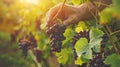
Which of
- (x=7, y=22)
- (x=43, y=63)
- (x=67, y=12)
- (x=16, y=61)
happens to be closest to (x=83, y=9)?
(x=67, y=12)

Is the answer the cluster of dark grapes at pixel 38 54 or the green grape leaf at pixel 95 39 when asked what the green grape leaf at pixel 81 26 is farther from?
the cluster of dark grapes at pixel 38 54

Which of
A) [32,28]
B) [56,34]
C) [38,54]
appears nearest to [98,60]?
[56,34]

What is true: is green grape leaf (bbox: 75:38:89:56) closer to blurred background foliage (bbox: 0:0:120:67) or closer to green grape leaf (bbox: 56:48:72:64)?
blurred background foliage (bbox: 0:0:120:67)

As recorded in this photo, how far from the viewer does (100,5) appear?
1.46 m

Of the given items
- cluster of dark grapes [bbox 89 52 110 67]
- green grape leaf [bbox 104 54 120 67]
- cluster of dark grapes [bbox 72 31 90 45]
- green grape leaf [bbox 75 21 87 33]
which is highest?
green grape leaf [bbox 75 21 87 33]

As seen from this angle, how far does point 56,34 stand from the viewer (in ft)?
5.03

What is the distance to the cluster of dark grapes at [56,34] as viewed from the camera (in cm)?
148

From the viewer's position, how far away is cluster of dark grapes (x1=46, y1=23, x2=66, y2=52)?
148 cm

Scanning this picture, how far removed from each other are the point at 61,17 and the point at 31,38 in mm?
1327

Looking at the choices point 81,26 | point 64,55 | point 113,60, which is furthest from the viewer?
point 64,55

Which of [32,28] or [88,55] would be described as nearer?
[88,55]

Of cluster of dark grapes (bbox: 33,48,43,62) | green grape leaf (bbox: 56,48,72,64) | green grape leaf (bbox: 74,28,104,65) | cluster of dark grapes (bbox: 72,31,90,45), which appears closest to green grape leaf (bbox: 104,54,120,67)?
green grape leaf (bbox: 74,28,104,65)

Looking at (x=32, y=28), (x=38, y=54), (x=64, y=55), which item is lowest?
(x=64, y=55)

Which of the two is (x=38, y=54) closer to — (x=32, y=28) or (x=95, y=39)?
(x=32, y=28)
